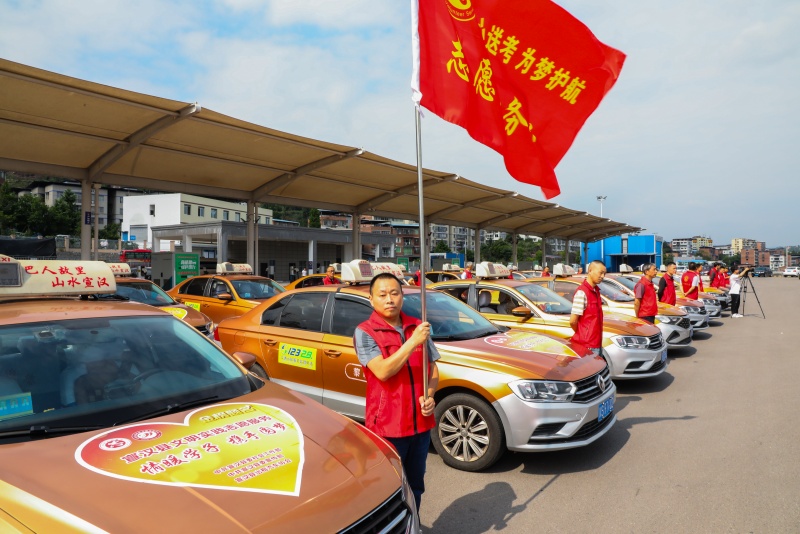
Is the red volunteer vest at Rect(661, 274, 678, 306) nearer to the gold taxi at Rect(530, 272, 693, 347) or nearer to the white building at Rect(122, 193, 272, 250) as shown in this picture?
the gold taxi at Rect(530, 272, 693, 347)

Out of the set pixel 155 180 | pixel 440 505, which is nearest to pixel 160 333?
pixel 440 505

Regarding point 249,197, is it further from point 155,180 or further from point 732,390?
point 732,390

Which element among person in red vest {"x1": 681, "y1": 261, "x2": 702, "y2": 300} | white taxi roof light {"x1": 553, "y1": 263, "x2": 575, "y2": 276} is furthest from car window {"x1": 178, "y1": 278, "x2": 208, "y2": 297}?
person in red vest {"x1": 681, "y1": 261, "x2": 702, "y2": 300}

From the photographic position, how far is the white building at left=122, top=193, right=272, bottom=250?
5882 centimetres

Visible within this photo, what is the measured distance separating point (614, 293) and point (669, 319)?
1125 mm

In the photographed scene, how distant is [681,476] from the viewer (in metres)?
4.30

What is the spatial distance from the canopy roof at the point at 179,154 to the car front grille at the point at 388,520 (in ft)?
27.3

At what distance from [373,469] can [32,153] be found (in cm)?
1153

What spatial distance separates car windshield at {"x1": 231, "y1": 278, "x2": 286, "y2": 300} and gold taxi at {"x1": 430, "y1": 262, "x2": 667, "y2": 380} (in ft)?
15.9

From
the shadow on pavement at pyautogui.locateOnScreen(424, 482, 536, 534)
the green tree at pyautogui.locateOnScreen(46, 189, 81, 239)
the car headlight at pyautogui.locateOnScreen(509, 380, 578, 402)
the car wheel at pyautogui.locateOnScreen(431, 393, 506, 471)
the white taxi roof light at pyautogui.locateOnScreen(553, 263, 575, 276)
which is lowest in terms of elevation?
the shadow on pavement at pyautogui.locateOnScreen(424, 482, 536, 534)

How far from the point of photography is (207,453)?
2.17 metres

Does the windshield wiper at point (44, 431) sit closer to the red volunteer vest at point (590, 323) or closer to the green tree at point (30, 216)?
the red volunteer vest at point (590, 323)

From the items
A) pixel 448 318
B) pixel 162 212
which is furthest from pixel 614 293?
pixel 162 212

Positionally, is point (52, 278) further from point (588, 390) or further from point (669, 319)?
point (669, 319)
